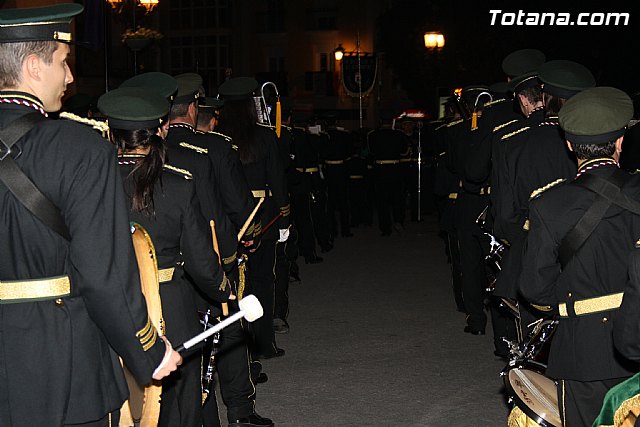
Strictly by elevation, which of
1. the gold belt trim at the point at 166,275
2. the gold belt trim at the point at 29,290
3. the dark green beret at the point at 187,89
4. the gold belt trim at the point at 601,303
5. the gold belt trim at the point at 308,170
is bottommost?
the gold belt trim at the point at 308,170

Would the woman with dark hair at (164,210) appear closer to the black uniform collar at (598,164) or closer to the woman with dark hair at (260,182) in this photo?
the black uniform collar at (598,164)

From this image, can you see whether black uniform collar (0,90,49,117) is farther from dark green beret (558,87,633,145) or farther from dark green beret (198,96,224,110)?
dark green beret (198,96,224,110)

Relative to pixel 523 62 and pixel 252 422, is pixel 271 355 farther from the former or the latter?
pixel 523 62

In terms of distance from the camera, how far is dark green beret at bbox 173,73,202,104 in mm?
6453

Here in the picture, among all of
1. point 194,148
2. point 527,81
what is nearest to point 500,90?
point 527,81

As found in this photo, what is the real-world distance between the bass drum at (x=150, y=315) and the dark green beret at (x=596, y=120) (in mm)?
1945

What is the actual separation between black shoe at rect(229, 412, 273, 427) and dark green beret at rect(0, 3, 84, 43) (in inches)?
151

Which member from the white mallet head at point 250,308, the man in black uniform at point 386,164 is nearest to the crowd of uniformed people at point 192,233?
the white mallet head at point 250,308

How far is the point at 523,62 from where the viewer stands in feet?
26.1

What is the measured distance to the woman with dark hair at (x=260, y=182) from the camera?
8195 millimetres

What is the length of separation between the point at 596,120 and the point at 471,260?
5.20 metres

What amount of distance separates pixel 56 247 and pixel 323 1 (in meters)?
62.0

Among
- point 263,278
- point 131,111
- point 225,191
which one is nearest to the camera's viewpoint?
point 131,111

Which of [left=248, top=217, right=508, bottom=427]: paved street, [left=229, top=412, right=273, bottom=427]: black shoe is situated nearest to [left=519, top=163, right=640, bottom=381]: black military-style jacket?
[left=248, top=217, right=508, bottom=427]: paved street
